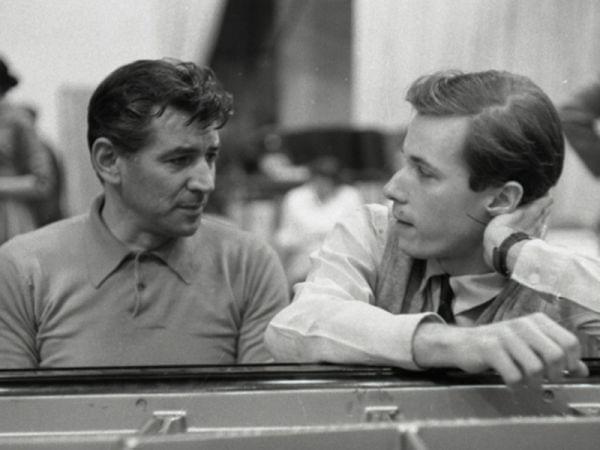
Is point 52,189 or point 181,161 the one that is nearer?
point 181,161

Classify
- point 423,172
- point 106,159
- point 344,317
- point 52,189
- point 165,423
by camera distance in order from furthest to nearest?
point 52,189 → point 106,159 → point 423,172 → point 344,317 → point 165,423

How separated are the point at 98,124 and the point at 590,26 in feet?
2.91

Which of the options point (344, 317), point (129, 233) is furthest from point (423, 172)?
point (129, 233)

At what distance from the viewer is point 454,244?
102 centimetres

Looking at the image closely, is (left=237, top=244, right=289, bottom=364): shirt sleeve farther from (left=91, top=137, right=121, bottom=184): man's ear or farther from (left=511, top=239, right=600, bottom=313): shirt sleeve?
(left=511, top=239, right=600, bottom=313): shirt sleeve

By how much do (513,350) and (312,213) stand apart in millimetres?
2971

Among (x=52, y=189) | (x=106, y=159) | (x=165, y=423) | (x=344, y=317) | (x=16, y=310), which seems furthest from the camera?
(x=52, y=189)

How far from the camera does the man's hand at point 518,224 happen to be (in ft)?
3.16

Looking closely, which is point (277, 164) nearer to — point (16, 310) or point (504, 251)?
point (16, 310)

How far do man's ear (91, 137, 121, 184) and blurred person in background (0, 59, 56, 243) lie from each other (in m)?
0.27

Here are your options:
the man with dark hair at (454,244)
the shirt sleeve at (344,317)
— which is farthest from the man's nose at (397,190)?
the shirt sleeve at (344,317)

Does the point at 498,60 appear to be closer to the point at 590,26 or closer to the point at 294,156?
the point at 590,26

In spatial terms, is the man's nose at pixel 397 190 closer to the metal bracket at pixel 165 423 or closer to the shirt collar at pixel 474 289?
the shirt collar at pixel 474 289

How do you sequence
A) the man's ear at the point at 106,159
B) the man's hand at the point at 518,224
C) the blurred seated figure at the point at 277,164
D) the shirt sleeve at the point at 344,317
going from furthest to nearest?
the blurred seated figure at the point at 277,164
the man's ear at the point at 106,159
the man's hand at the point at 518,224
the shirt sleeve at the point at 344,317
